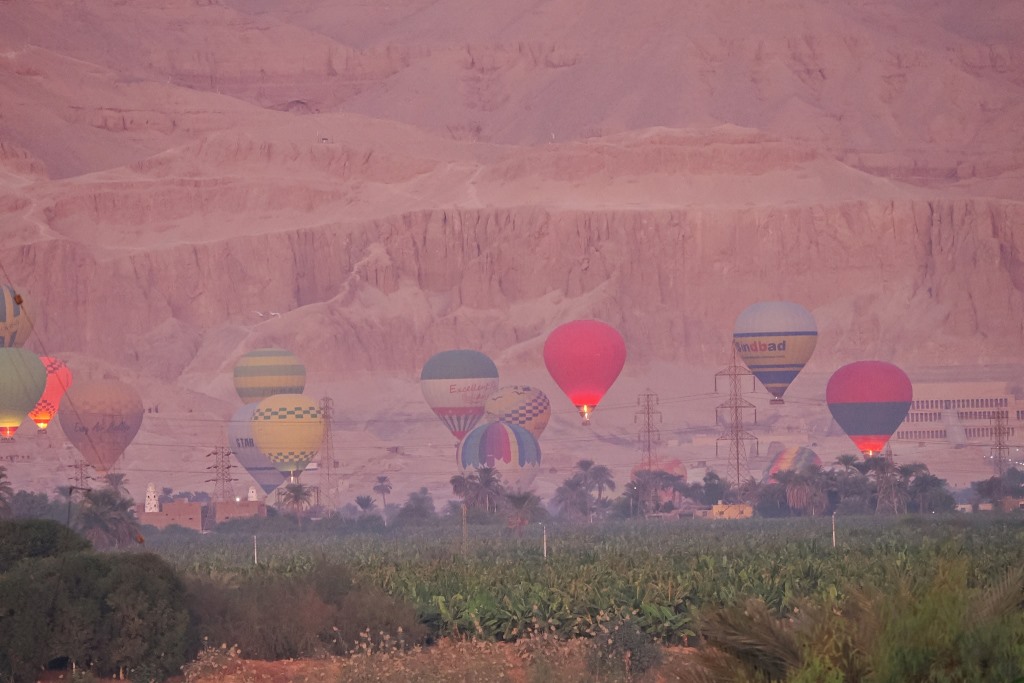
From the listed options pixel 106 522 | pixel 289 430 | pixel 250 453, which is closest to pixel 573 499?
pixel 289 430

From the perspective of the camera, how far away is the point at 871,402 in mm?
103812

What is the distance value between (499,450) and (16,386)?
23.5 metres

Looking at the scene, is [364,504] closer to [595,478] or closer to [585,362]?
[595,478]

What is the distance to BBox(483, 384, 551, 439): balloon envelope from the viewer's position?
11225 centimetres

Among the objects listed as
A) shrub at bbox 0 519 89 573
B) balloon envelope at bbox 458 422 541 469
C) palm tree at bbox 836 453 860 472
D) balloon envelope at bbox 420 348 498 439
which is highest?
balloon envelope at bbox 420 348 498 439

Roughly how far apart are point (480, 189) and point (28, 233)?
39.7 meters

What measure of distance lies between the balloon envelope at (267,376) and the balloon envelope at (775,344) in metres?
28.1

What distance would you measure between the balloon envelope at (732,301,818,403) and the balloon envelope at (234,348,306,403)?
28.1 meters

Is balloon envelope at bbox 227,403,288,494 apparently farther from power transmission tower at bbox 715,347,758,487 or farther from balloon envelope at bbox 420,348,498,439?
power transmission tower at bbox 715,347,758,487

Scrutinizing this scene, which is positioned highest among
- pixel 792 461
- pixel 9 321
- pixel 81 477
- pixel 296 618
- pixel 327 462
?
pixel 9 321

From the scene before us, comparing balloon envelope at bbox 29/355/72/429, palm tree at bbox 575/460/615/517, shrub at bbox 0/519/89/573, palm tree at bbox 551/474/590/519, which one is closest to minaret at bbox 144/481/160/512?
balloon envelope at bbox 29/355/72/429

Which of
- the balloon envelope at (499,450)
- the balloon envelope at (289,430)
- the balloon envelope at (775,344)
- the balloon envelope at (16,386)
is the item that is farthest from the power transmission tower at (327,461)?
the balloon envelope at (775,344)

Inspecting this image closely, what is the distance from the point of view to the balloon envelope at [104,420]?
102 metres

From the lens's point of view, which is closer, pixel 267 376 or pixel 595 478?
pixel 595 478
